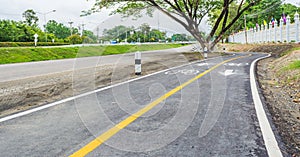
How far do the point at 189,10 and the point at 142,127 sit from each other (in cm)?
2972

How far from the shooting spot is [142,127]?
4.03 meters

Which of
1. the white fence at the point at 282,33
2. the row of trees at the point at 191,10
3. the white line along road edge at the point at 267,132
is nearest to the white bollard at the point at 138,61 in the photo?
the white line along road edge at the point at 267,132

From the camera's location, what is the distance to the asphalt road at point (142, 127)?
3.22 m

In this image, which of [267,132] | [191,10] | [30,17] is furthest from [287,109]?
[30,17]

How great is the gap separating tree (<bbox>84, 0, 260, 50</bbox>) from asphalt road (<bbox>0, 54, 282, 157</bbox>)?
23182 millimetres

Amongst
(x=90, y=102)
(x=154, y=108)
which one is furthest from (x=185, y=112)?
(x=90, y=102)

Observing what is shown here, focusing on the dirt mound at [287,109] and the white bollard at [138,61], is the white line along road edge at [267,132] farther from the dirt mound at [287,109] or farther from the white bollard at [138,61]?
the white bollard at [138,61]

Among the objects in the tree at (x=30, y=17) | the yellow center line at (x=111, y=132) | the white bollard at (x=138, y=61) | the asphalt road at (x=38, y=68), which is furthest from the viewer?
the tree at (x=30, y=17)

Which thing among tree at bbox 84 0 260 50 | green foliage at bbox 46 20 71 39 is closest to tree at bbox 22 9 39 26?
green foliage at bbox 46 20 71 39

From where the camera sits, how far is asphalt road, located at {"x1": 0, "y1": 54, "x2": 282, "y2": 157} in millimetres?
3219

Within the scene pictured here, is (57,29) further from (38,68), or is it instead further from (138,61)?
(138,61)

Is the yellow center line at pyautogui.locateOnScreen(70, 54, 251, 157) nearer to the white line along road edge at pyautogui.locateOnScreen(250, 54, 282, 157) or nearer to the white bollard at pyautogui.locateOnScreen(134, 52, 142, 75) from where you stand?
the white line along road edge at pyautogui.locateOnScreen(250, 54, 282, 157)

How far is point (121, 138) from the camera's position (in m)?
3.56

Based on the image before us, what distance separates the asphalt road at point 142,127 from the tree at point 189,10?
23.2 meters
